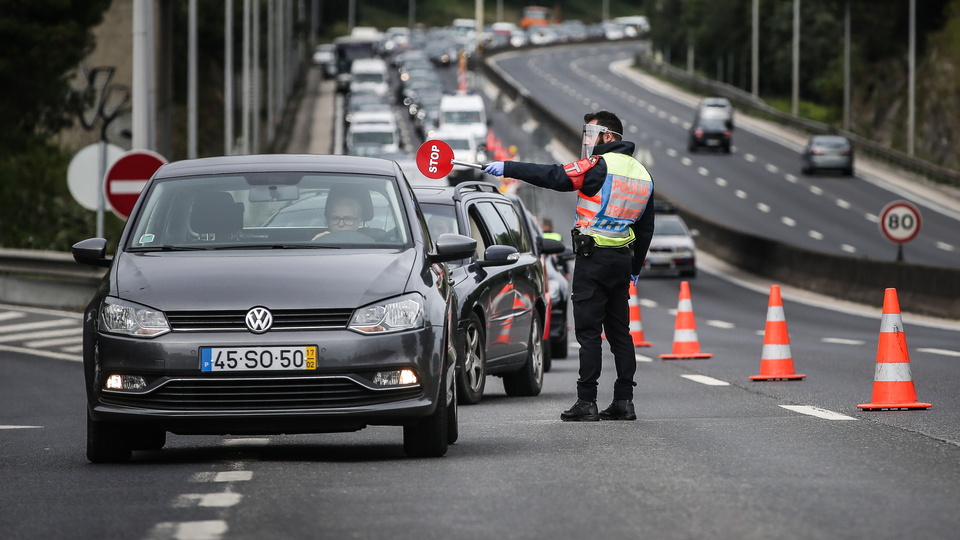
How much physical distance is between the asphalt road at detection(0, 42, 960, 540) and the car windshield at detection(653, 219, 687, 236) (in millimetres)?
28422

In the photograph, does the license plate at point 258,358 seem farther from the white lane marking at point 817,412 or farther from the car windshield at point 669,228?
the car windshield at point 669,228

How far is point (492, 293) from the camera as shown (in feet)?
44.2

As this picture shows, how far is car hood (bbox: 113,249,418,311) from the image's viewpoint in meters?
9.16

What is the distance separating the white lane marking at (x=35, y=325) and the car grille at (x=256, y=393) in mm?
14866

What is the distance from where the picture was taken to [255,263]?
9.48 m

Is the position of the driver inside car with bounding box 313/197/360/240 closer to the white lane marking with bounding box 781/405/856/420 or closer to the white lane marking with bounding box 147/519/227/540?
the white lane marking with bounding box 147/519/227/540

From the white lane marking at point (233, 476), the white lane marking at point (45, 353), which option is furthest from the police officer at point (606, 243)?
the white lane marking at point (45, 353)

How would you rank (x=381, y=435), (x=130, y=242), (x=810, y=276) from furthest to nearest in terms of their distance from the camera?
(x=810, y=276) → (x=381, y=435) → (x=130, y=242)

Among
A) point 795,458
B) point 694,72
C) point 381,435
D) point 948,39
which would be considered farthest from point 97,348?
point 694,72

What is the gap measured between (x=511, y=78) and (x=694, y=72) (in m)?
31.7

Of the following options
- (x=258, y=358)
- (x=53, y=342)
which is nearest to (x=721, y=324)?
(x=53, y=342)

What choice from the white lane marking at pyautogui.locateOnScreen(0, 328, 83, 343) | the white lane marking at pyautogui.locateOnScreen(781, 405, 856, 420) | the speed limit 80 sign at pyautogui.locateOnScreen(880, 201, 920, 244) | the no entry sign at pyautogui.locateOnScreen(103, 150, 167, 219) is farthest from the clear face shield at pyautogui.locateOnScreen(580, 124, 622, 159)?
the speed limit 80 sign at pyautogui.locateOnScreen(880, 201, 920, 244)

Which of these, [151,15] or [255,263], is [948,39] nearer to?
[151,15]

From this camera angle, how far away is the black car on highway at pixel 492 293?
13086 mm
